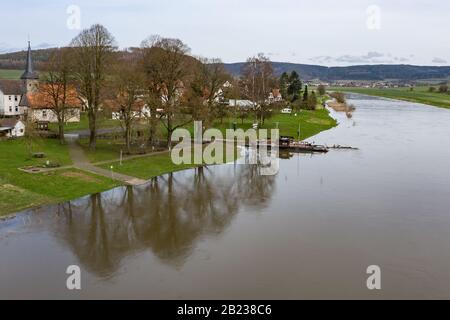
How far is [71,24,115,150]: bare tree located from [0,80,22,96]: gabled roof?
21.4 metres

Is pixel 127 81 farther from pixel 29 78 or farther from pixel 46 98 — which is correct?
pixel 29 78

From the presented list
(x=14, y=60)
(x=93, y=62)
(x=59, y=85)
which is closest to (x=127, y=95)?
(x=93, y=62)

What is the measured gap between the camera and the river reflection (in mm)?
21797

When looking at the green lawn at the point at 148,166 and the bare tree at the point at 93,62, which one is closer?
the green lawn at the point at 148,166

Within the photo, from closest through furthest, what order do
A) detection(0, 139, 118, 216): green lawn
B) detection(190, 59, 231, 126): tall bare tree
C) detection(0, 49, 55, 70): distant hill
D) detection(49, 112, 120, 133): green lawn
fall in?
1. detection(0, 139, 118, 216): green lawn
2. detection(190, 59, 231, 126): tall bare tree
3. detection(49, 112, 120, 133): green lawn
4. detection(0, 49, 55, 70): distant hill

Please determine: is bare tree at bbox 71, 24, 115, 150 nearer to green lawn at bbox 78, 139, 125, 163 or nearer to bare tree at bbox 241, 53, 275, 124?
green lawn at bbox 78, 139, 125, 163

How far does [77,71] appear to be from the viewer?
145ft

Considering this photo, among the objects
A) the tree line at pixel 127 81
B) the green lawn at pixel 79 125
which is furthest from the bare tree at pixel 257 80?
the green lawn at pixel 79 125

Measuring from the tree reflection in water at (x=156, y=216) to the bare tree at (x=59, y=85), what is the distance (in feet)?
55.3

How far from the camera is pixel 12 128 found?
1858 inches

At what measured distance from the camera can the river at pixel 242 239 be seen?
18.1m

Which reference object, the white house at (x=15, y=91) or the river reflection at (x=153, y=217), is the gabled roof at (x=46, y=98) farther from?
the river reflection at (x=153, y=217)

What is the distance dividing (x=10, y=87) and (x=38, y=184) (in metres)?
35.9

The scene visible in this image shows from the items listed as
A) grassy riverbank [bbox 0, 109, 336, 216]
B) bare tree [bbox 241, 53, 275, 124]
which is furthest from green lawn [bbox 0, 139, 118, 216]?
bare tree [bbox 241, 53, 275, 124]
